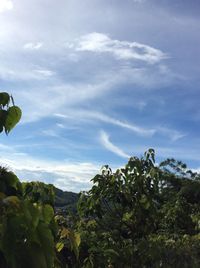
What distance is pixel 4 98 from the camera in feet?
8.16

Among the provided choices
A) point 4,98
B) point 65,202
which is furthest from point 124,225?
point 65,202

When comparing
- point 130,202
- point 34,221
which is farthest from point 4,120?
point 130,202

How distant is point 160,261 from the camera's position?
276 inches

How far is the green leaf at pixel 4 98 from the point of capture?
248cm

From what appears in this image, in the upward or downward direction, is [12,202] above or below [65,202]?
below

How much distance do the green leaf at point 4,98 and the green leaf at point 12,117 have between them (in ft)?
0.36

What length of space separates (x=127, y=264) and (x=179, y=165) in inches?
1222

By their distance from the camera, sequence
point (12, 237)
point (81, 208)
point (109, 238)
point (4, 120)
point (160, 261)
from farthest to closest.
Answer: point (81, 208) < point (109, 238) < point (160, 261) < point (4, 120) < point (12, 237)

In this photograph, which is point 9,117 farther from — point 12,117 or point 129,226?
point 129,226

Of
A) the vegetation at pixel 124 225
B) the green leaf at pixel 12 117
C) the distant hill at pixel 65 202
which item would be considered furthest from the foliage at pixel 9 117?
the distant hill at pixel 65 202

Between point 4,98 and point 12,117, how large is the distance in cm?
17

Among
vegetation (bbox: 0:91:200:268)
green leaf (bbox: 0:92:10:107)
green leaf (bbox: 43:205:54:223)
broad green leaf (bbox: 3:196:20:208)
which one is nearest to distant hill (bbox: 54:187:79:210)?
vegetation (bbox: 0:91:200:268)

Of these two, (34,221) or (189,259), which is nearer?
(34,221)

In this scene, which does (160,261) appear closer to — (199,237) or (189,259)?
(189,259)
